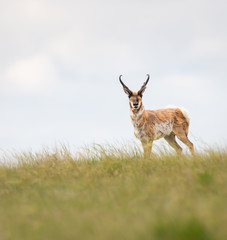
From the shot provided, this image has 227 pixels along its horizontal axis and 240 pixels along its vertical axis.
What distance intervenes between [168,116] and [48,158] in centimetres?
500

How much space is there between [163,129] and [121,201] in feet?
24.2

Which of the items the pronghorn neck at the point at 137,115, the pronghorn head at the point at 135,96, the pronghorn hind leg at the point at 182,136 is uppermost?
the pronghorn head at the point at 135,96

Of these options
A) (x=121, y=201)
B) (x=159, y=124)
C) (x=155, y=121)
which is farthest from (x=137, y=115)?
(x=121, y=201)

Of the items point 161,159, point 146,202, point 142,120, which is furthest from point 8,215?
point 142,120

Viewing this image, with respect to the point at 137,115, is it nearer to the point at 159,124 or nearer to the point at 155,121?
the point at 155,121

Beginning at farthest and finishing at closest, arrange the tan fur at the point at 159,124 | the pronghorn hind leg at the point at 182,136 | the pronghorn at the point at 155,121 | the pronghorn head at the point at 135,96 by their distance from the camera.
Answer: the pronghorn hind leg at the point at 182,136
the tan fur at the point at 159,124
the pronghorn at the point at 155,121
the pronghorn head at the point at 135,96

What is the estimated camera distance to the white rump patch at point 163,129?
11.4 metres

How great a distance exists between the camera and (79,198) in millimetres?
5000

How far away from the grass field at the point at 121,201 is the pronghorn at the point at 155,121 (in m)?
2.86

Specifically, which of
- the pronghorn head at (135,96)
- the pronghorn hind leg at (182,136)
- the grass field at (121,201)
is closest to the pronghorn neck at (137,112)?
the pronghorn head at (135,96)

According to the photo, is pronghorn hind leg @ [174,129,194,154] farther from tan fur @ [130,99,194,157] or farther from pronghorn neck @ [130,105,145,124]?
pronghorn neck @ [130,105,145,124]

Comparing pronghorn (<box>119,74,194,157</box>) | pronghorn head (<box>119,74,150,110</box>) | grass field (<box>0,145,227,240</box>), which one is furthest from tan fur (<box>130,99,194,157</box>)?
grass field (<box>0,145,227,240</box>)

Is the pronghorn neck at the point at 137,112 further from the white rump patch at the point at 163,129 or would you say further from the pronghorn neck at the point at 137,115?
the white rump patch at the point at 163,129

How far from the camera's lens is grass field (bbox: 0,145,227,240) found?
127 inches
